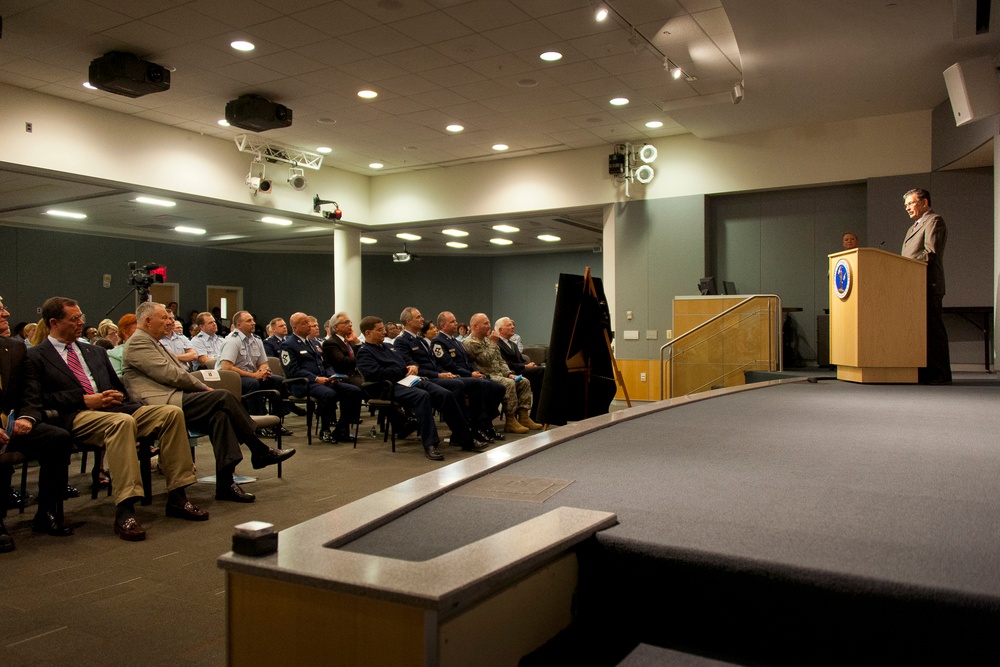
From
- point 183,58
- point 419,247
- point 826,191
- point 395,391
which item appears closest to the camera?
point 395,391

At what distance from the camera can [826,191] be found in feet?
31.1

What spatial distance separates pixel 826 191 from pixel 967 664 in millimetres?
9091

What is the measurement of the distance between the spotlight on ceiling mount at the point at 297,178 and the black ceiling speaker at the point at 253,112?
7.59ft

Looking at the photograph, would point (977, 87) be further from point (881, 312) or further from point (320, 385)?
point (320, 385)

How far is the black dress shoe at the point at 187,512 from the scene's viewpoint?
387 centimetres

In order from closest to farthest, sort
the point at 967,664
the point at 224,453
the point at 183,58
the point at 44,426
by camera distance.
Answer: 1. the point at 967,664
2. the point at 44,426
3. the point at 224,453
4. the point at 183,58

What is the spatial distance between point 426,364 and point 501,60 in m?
3.13

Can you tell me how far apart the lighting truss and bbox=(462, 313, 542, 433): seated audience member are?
4.59m

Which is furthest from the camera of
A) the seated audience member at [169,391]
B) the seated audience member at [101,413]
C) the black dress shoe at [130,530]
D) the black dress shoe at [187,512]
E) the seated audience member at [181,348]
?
the seated audience member at [181,348]

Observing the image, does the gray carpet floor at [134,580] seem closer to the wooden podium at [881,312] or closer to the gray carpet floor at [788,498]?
the gray carpet floor at [788,498]

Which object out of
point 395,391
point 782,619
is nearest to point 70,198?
point 395,391

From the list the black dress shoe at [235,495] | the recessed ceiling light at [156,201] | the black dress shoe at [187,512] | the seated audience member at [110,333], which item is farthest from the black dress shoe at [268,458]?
the recessed ceiling light at [156,201]

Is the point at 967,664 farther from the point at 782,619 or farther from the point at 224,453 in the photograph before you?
the point at 224,453

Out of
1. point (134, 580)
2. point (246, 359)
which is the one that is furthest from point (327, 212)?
point (134, 580)
